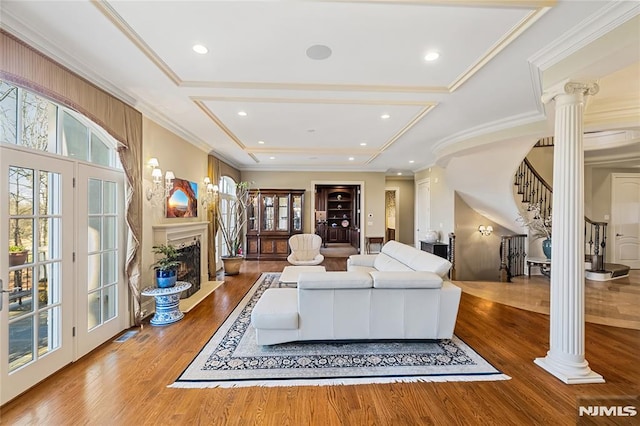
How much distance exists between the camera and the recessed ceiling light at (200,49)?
227 cm

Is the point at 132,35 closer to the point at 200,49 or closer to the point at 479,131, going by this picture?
the point at 200,49

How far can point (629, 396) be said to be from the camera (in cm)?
218

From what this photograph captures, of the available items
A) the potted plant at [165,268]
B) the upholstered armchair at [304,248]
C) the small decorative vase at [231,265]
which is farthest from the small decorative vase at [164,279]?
the upholstered armchair at [304,248]

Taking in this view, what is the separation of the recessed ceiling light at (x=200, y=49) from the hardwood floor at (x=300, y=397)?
276 cm

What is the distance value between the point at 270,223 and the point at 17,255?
6.02 m

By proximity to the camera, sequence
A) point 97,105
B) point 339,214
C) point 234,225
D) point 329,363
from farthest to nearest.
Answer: point 339,214 < point 234,225 < point 97,105 < point 329,363

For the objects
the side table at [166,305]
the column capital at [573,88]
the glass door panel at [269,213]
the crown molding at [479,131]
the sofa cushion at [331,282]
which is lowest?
the side table at [166,305]

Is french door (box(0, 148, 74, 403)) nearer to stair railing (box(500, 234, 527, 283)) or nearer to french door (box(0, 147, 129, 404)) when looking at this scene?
french door (box(0, 147, 129, 404))

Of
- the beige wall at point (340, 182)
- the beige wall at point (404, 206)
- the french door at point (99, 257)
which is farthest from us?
the beige wall at point (404, 206)

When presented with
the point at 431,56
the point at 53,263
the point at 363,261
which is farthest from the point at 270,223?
the point at 431,56

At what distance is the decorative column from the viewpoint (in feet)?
7.79

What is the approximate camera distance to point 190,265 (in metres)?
4.83

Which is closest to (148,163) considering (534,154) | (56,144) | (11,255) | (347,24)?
(56,144)

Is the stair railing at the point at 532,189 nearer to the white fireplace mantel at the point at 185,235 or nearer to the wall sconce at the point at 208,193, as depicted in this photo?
the wall sconce at the point at 208,193
